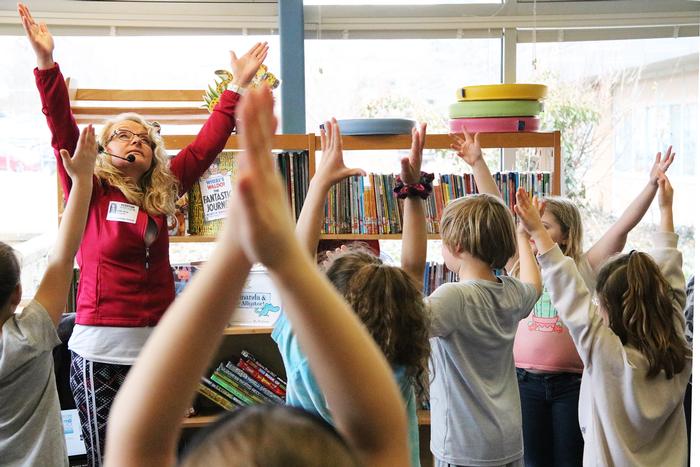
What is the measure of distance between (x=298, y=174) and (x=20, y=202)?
142 centimetres

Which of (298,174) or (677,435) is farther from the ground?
(298,174)

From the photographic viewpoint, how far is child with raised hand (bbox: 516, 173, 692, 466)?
2051 millimetres

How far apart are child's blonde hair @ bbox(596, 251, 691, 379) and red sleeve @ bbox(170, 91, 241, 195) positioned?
141 centimetres

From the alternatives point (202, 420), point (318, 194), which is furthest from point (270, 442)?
point (202, 420)

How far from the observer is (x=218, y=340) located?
0.64 metres

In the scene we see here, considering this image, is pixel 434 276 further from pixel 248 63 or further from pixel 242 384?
pixel 248 63

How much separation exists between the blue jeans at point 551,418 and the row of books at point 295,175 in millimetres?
1197

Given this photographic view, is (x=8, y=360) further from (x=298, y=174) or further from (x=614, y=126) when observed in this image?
(x=614, y=126)

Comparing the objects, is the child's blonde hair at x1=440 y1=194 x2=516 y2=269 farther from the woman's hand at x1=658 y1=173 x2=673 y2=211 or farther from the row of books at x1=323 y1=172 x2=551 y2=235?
the row of books at x1=323 y1=172 x2=551 y2=235

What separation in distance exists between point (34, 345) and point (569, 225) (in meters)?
1.77

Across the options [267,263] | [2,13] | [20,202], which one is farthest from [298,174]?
[267,263]

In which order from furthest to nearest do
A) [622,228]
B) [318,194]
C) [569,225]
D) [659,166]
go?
[622,228] → [569,225] → [659,166] → [318,194]

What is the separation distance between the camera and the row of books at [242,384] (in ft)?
11.0

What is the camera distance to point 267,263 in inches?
22.6
